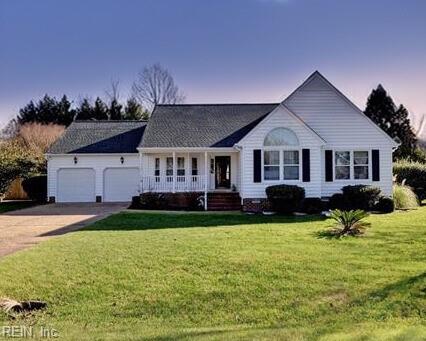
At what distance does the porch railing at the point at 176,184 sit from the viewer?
78.7ft

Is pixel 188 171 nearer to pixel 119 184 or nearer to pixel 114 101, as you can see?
pixel 119 184

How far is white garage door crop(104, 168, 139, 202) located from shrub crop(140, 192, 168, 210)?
217 inches

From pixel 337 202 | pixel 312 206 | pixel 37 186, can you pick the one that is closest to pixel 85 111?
pixel 37 186

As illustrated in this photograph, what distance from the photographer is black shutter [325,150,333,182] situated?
72.0ft

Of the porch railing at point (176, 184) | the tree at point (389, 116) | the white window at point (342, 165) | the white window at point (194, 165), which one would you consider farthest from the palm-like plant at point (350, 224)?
the tree at point (389, 116)

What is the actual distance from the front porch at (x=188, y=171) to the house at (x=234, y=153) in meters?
0.06

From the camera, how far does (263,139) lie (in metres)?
21.1

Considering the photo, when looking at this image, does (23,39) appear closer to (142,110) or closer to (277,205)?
(277,205)

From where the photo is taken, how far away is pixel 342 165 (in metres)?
22.2

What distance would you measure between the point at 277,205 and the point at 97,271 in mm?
12266

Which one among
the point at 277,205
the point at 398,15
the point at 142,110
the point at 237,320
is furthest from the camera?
the point at 142,110

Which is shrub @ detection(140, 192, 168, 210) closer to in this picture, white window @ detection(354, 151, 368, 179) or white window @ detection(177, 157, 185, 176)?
white window @ detection(177, 157, 185, 176)

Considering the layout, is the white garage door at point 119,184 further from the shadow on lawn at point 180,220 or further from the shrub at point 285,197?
the shrub at point 285,197

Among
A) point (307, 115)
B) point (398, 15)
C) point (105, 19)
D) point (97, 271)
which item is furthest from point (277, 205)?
point (97, 271)
